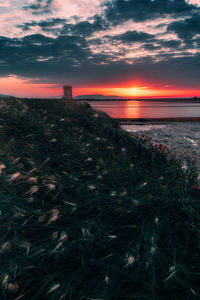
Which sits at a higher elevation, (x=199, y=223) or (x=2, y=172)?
(x=2, y=172)

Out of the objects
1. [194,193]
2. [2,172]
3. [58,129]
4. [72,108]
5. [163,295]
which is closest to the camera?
[163,295]

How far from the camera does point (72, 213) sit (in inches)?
68.8

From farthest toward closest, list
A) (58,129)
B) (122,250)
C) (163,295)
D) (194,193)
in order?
(58,129), (194,193), (122,250), (163,295)

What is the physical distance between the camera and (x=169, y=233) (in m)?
1.73

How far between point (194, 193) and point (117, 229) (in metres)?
1.65

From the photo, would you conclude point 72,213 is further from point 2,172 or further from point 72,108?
point 72,108

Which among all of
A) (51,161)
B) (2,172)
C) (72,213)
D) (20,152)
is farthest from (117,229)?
Answer: (20,152)

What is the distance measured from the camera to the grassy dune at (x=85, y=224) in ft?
4.45

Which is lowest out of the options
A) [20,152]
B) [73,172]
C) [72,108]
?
[73,172]

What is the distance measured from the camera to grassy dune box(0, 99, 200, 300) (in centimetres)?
136

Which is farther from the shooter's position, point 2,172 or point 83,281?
point 2,172

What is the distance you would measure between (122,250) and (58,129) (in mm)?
2069

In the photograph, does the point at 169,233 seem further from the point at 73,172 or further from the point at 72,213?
the point at 73,172

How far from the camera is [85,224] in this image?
5.49 ft
